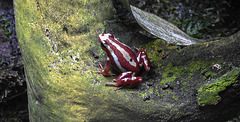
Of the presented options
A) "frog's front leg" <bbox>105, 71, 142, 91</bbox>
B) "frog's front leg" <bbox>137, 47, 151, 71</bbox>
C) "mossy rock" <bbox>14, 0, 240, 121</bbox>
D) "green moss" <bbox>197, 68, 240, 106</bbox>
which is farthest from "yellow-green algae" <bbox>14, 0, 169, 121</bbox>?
"green moss" <bbox>197, 68, 240, 106</bbox>

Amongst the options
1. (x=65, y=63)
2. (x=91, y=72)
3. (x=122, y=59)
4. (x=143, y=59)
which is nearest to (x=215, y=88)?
(x=143, y=59)

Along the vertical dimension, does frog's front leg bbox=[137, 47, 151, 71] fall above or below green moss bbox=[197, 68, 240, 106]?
above

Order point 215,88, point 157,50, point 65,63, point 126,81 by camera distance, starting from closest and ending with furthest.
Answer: point 215,88 → point 126,81 → point 65,63 → point 157,50

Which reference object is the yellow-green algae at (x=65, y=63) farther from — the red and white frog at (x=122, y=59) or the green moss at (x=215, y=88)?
the green moss at (x=215, y=88)

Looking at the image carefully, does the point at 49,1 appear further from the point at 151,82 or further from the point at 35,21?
the point at 151,82

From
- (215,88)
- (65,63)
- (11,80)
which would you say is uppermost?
(65,63)

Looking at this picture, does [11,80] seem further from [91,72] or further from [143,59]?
[143,59]

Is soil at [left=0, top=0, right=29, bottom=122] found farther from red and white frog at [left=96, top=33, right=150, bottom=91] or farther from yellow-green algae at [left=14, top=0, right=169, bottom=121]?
red and white frog at [left=96, top=33, right=150, bottom=91]

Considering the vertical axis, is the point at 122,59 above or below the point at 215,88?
above
